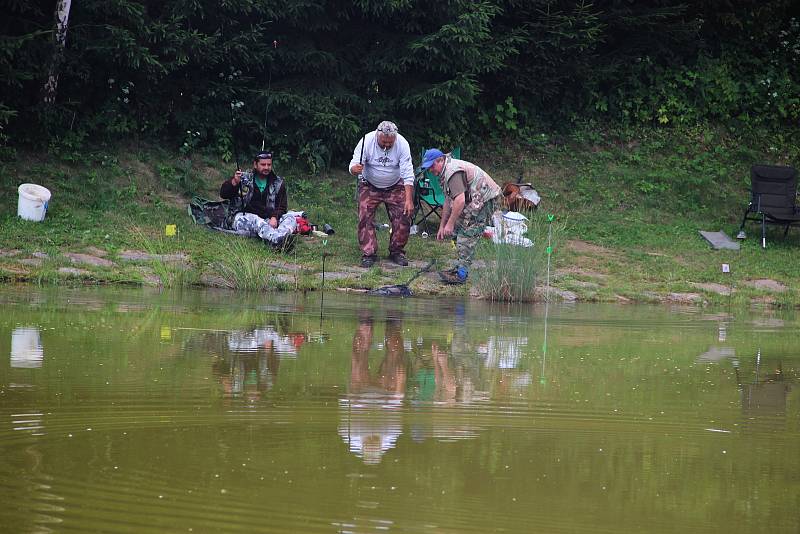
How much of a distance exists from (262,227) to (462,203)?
2.49 m

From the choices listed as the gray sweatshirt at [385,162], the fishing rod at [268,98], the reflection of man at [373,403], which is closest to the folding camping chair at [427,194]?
the gray sweatshirt at [385,162]

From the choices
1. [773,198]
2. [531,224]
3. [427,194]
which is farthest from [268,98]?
[773,198]

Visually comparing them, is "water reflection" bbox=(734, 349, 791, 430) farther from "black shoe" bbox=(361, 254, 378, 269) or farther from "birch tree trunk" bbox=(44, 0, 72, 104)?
"birch tree trunk" bbox=(44, 0, 72, 104)

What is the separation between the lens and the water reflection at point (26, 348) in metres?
6.72

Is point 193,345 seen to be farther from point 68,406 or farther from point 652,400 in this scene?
point 652,400

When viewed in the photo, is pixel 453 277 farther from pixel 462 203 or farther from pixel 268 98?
pixel 268 98

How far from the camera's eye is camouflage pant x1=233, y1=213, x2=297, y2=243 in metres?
14.5

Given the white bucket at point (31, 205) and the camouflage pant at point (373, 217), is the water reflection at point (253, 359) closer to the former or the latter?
the camouflage pant at point (373, 217)

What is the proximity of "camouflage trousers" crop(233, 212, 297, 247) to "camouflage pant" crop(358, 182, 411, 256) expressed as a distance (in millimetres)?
927

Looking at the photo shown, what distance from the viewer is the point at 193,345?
7867mm

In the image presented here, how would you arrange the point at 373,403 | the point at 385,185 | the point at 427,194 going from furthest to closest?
the point at 427,194, the point at 385,185, the point at 373,403

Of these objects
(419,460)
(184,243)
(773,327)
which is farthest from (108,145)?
(419,460)

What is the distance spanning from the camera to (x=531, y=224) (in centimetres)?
1373

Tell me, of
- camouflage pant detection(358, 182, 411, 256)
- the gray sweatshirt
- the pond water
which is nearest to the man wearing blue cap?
the gray sweatshirt
